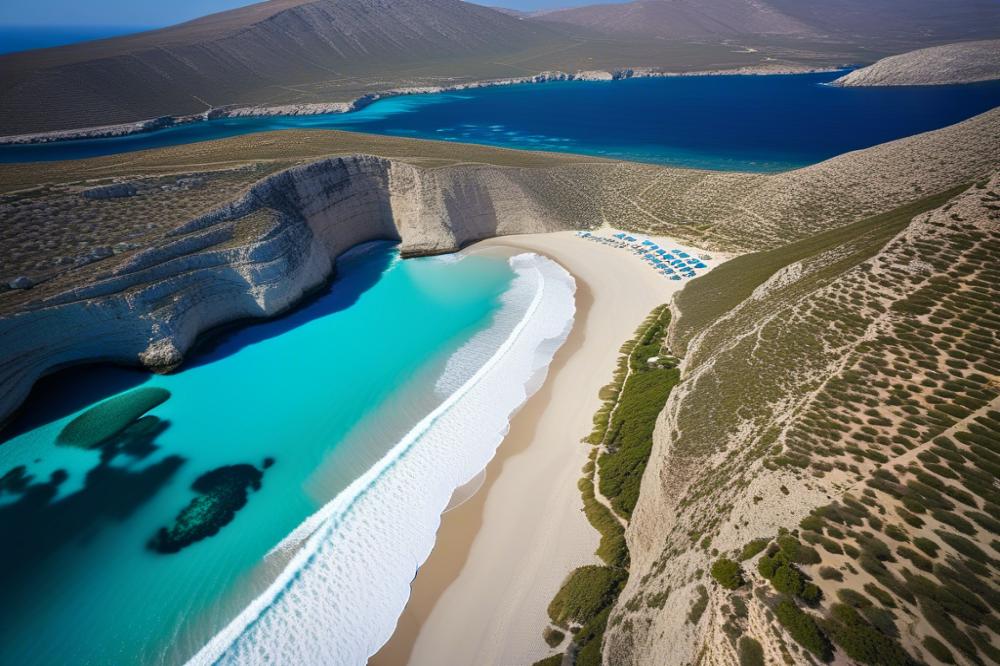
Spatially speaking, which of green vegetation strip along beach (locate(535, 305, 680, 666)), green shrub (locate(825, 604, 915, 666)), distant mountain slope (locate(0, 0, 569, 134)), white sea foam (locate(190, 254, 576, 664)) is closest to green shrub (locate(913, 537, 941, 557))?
green shrub (locate(825, 604, 915, 666))

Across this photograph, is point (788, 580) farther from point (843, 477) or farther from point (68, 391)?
point (68, 391)

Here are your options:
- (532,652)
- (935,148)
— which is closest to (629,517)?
(532,652)

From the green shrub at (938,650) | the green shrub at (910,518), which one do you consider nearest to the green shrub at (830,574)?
the green shrub at (938,650)

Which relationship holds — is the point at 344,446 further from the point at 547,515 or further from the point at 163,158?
the point at 163,158

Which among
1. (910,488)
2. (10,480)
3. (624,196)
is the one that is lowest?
(10,480)

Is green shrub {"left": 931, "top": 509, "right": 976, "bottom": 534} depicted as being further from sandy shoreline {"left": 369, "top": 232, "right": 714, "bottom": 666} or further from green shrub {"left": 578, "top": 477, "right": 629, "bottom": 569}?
sandy shoreline {"left": 369, "top": 232, "right": 714, "bottom": 666}

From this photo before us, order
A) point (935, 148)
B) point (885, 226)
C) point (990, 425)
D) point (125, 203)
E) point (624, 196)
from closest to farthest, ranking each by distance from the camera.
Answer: point (990, 425) < point (885, 226) < point (125, 203) < point (935, 148) < point (624, 196)

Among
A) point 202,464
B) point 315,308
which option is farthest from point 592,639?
point 315,308

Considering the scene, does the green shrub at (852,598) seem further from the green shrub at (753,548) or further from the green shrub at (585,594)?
the green shrub at (585,594)
